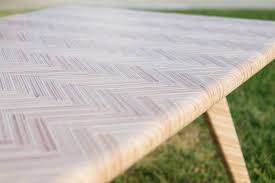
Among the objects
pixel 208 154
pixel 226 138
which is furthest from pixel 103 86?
pixel 208 154

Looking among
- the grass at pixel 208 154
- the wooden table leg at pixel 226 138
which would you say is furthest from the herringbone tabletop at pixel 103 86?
the grass at pixel 208 154

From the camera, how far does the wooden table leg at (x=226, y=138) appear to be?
1.38 m

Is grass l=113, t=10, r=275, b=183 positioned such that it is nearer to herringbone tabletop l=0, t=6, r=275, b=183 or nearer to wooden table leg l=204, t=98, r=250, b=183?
wooden table leg l=204, t=98, r=250, b=183

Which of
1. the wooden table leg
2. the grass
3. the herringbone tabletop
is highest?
the herringbone tabletop

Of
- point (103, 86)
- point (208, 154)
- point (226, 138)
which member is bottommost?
point (208, 154)

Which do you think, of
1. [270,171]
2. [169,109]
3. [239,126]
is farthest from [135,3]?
[169,109]

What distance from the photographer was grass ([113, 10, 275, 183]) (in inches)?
Answer: 74.5

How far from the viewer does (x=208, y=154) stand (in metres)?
2.09

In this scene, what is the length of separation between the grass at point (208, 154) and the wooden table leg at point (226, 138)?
16.1 inches

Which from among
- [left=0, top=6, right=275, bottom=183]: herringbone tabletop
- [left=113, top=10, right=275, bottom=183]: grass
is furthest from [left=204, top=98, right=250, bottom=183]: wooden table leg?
[left=113, top=10, right=275, bottom=183]: grass

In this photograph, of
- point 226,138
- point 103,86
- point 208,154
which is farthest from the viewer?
point 208,154

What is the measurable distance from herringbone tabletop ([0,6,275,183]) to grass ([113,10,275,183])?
1.91 ft

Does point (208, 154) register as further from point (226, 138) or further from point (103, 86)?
point (103, 86)

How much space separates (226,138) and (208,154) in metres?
0.68
